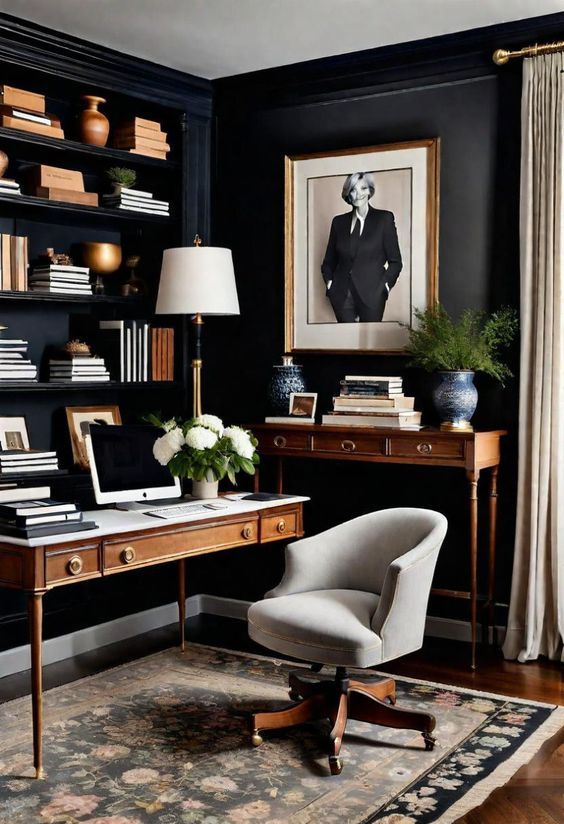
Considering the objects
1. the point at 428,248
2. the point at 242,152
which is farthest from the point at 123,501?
the point at 242,152

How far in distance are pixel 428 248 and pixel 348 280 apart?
471 millimetres

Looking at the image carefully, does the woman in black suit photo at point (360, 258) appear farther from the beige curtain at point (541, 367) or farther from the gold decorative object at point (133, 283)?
the gold decorative object at point (133, 283)

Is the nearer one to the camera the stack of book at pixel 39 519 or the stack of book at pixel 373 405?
the stack of book at pixel 39 519

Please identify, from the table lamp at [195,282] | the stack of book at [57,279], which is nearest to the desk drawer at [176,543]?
the table lamp at [195,282]

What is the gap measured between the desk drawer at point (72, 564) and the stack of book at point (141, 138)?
7.62 ft

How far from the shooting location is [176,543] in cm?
394

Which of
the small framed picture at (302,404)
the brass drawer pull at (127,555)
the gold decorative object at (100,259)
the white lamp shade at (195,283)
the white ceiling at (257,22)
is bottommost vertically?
the brass drawer pull at (127,555)

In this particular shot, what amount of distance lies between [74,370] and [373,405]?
143 centimetres

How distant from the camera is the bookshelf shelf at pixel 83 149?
4523 millimetres

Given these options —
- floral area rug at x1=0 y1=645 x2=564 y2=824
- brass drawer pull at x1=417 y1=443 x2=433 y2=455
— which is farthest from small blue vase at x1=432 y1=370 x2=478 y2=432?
floral area rug at x1=0 y1=645 x2=564 y2=824

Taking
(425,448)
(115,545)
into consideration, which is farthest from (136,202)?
(115,545)

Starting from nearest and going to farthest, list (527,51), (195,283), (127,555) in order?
(127,555) → (527,51) → (195,283)

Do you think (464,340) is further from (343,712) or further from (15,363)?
(15,363)

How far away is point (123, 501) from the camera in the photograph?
4.21 metres
